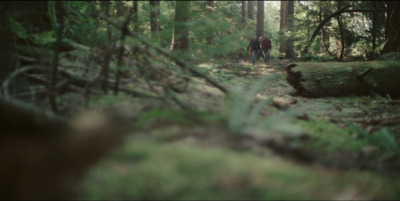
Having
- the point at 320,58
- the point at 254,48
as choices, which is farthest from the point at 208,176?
the point at 254,48

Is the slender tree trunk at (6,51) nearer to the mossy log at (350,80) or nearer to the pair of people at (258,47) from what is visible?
the mossy log at (350,80)

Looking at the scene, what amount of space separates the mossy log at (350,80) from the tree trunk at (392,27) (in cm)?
215

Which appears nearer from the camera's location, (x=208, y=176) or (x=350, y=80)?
(x=208, y=176)

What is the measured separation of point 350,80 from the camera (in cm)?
689

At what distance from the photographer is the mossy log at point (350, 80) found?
266 inches

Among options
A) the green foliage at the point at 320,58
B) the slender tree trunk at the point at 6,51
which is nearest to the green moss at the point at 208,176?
the slender tree trunk at the point at 6,51

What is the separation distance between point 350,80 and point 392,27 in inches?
122

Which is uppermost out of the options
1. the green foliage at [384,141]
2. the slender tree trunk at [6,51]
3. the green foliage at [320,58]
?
the slender tree trunk at [6,51]

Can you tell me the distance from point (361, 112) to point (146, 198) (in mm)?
4481

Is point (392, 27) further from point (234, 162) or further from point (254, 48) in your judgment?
point (234, 162)

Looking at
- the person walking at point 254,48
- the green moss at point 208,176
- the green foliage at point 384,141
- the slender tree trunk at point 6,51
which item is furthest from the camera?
the person walking at point 254,48

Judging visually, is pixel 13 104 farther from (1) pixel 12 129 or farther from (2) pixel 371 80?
(2) pixel 371 80

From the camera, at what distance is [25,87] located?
2535 mm

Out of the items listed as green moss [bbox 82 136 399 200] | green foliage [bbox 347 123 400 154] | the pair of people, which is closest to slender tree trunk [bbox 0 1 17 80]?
green moss [bbox 82 136 399 200]
